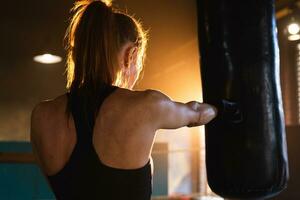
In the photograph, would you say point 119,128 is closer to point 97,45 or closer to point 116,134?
point 116,134

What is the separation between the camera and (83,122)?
958 millimetres

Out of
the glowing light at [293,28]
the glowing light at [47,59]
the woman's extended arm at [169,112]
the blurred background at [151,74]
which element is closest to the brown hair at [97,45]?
the woman's extended arm at [169,112]

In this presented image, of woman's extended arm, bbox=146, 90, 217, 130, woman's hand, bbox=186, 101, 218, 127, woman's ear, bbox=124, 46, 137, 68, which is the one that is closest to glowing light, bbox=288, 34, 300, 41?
woman's hand, bbox=186, 101, 218, 127

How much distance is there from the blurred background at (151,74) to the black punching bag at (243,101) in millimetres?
2126

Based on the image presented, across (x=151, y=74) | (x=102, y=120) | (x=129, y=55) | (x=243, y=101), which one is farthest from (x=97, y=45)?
(x=151, y=74)

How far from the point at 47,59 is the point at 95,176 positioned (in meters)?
3.54

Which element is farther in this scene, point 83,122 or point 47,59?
point 47,59

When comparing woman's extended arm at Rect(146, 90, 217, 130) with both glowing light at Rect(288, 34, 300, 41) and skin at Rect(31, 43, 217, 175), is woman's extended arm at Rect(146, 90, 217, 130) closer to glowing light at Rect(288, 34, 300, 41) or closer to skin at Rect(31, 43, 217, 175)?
skin at Rect(31, 43, 217, 175)

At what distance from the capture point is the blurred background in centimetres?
374

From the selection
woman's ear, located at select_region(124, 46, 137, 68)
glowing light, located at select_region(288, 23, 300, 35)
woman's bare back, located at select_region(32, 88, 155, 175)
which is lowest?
woman's bare back, located at select_region(32, 88, 155, 175)

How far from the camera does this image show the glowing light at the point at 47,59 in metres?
4.26

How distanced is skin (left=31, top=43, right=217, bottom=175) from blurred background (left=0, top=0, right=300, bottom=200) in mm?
2429

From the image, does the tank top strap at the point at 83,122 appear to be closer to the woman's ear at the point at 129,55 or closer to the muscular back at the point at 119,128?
the muscular back at the point at 119,128

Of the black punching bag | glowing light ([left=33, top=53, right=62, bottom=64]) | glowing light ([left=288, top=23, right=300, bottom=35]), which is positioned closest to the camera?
the black punching bag
